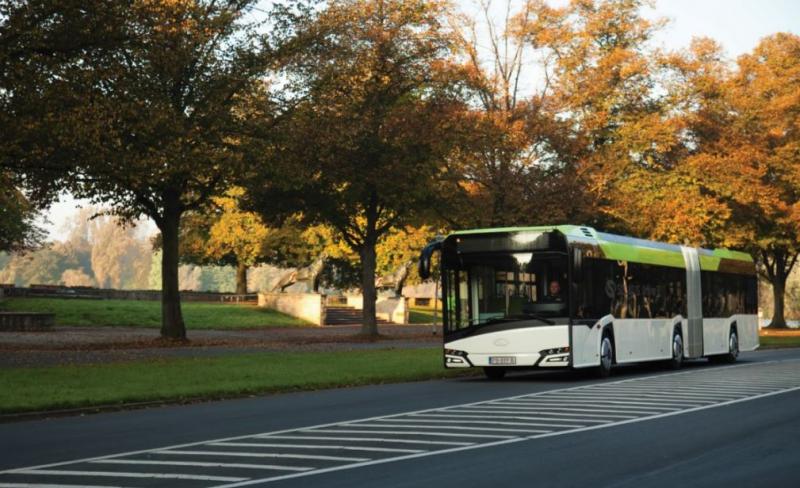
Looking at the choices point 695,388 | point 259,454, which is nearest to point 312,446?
point 259,454

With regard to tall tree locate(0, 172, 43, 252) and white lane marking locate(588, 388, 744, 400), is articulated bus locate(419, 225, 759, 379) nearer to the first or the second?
white lane marking locate(588, 388, 744, 400)

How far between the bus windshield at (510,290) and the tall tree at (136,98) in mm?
10512

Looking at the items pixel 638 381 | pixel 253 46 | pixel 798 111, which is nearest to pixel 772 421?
pixel 638 381

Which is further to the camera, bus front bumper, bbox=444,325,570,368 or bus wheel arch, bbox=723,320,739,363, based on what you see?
bus wheel arch, bbox=723,320,739,363

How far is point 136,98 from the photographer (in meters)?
32.8

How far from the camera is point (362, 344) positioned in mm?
41031

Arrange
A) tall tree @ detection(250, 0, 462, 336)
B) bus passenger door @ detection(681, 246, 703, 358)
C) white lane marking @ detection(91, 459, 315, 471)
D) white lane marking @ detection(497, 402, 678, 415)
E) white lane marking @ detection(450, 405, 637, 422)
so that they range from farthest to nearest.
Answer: tall tree @ detection(250, 0, 462, 336) < bus passenger door @ detection(681, 246, 703, 358) < white lane marking @ detection(497, 402, 678, 415) < white lane marking @ detection(450, 405, 637, 422) < white lane marking @ detection(91, 459, 315, 471)

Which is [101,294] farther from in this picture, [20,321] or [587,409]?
[587,409]

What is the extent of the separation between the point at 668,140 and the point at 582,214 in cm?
1121

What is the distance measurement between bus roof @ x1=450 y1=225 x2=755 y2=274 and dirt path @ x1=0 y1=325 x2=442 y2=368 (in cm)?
1064

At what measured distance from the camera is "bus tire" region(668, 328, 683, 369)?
30031 mm

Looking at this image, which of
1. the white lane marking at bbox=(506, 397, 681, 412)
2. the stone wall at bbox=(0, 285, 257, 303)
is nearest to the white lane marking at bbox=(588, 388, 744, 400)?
the white lane marking at bbox=(506, 397, 681, 412)

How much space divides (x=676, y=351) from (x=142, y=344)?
1613 centimetres

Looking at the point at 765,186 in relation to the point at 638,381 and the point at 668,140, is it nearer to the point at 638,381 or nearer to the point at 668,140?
the point at 668,140
